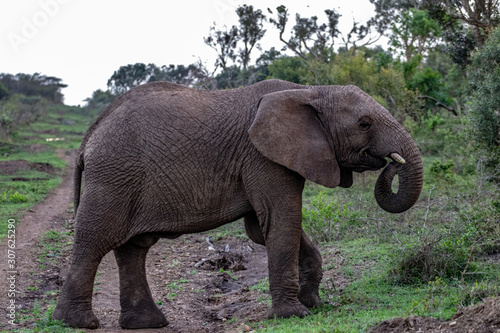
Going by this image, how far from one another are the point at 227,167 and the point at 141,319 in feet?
6.68

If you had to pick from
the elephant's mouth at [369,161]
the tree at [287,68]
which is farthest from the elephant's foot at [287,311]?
the tree at [287,68]

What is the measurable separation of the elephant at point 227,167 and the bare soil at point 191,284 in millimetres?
890

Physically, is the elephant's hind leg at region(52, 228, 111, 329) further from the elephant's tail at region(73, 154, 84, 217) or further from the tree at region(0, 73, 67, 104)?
the tree at region(0, 73, 67, 104)

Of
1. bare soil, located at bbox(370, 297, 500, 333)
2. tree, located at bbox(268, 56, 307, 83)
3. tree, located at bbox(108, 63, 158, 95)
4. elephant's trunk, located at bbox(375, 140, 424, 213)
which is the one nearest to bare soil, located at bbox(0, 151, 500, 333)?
bare soil, located at bbox(370, 297, 500, 333)

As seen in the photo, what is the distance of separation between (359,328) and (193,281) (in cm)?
447

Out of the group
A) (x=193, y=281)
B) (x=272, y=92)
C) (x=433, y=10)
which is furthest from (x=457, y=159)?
(x=272, y=92)

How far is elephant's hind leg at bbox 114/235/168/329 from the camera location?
265 inches

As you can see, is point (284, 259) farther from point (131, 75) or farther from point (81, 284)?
point (131, 75)

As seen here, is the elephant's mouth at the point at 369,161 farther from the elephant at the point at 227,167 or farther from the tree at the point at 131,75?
the tree at the point at 131,75

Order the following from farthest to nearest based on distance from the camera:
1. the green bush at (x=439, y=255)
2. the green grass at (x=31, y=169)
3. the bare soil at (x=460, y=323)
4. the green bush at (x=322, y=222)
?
the green grass at (x=31, y=169), the green bush at (x=322, y=222), the green bush at (x=439, y=255), the bare soil at (x=460, y=323)

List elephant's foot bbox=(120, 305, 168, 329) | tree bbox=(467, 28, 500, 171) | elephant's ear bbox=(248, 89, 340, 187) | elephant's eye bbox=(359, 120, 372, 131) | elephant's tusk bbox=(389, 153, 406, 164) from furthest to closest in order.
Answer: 1. tree bbox=(467, 28, 500, 171)
2. elephant's foot bbox=(120, 305, 168, 329)
3. elephant's eye bbox=(359, 120, 372, 131)
4. elephant's ear bbox=(248, 89, 340, 187)
5. elephant's tusk bbox=(389, 153, 406, 164)

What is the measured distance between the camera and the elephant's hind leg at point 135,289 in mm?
6734

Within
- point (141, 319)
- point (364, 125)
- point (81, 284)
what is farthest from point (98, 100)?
point (364, 125)

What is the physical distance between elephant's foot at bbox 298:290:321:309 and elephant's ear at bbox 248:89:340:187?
4.67ft
